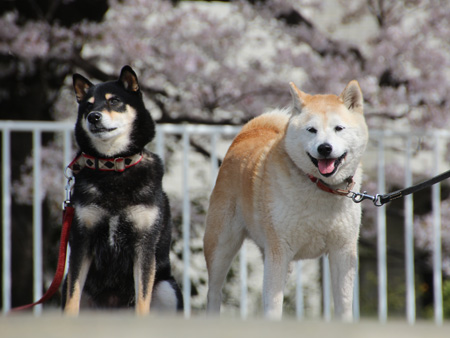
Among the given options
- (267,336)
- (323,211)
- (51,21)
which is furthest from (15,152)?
(267,336)

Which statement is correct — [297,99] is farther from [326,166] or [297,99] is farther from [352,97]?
[326,166]

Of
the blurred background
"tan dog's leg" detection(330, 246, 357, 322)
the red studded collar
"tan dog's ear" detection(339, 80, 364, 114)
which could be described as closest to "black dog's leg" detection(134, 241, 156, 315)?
the red studded collar

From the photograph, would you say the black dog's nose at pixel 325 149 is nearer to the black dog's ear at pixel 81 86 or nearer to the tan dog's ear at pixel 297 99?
the tan dog's ear at pixel 297 99

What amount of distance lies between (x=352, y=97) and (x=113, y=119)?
97 centimetres

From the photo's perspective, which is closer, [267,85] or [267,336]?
[267,336]

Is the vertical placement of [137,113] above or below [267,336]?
above

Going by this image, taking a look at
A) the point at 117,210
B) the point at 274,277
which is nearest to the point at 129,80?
the point at 117,210

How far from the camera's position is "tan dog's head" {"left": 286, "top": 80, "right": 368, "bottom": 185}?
2227mm

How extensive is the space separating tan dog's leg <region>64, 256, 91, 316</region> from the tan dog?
2.42ft

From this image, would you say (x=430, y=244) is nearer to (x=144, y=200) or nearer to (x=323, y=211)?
(x=323, y=211)

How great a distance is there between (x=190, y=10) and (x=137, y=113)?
11.2 ft

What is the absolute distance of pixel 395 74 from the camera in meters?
5.36

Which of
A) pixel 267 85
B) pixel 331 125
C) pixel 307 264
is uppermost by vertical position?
pixel 267 85

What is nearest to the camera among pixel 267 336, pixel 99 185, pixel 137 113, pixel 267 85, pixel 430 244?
pixel 267 336
